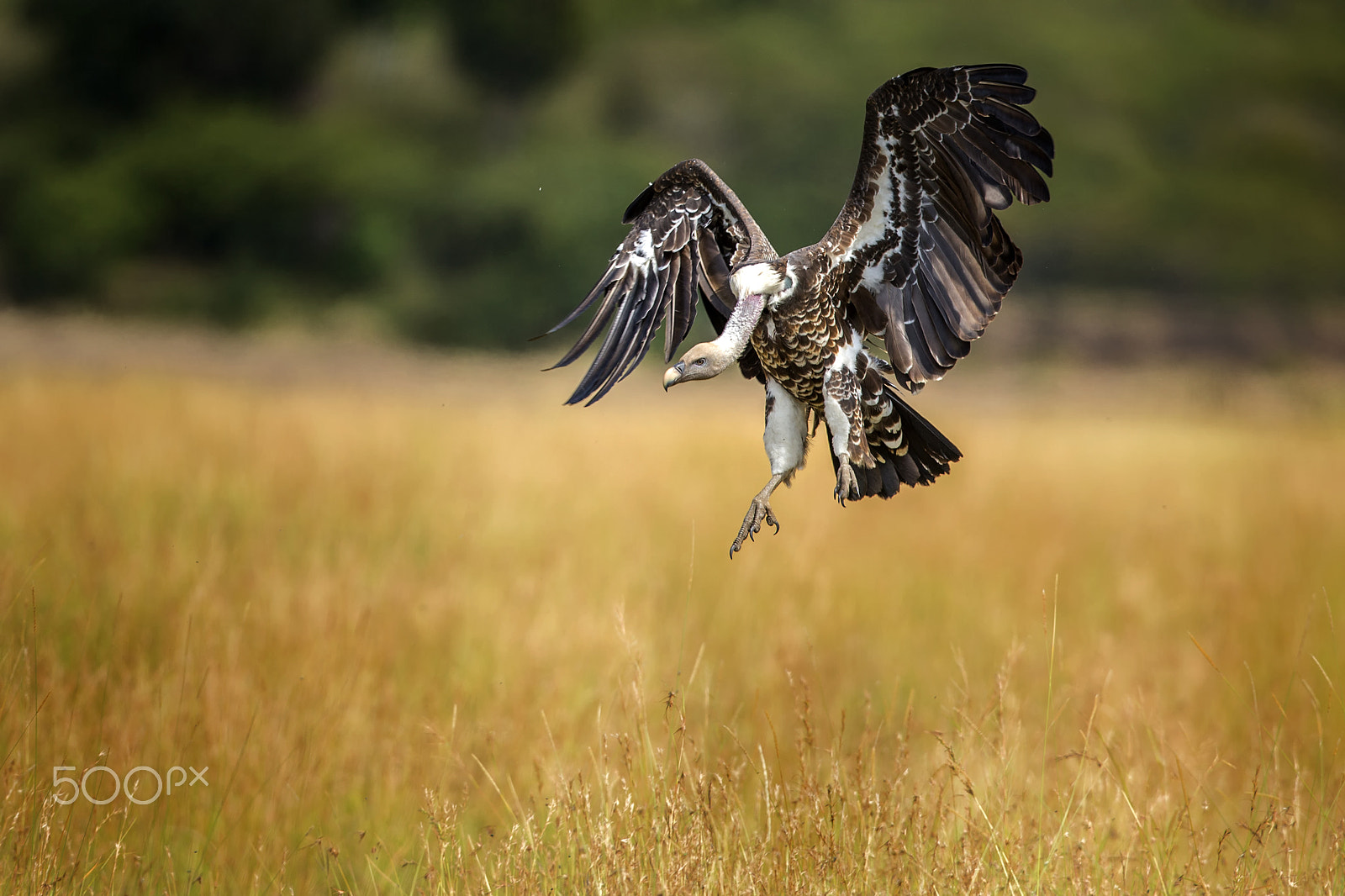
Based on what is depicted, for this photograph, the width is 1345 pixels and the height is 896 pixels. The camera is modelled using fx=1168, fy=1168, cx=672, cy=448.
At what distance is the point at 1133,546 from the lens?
8.41 m

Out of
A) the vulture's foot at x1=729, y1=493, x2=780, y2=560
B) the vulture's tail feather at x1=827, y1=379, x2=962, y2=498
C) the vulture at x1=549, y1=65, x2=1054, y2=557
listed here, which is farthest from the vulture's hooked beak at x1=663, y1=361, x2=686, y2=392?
the vulture's tail feather at x1=827, y1=379, x2=962, y2=498

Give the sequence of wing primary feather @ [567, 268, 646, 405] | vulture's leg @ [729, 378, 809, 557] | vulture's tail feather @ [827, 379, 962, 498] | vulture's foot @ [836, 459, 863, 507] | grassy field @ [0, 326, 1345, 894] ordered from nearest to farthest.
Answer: vulture's foot @ [836, 459, 863, 507] → wing primary feather @ [567, 268, 646, 405] → vulture's leg @ [729, 378, 809, 557] → vulture's tail feather @ [827, 379, 962, 498] → grassy field @ [0, 326, 1345, 894]

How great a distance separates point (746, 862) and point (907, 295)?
1680 millimetres

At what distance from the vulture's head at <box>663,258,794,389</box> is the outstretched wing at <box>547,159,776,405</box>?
1.86 ft

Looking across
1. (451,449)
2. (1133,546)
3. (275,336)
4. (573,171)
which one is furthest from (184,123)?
(1133,546)

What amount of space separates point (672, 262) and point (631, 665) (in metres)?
1.29

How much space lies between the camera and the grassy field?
350cm

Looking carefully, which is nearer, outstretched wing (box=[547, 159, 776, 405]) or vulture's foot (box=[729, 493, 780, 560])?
vulture's foot (box=[729, 493, 780, 560])

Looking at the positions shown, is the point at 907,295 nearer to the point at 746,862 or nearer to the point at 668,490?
the point at 746,862

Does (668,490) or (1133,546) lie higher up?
(1133,546)

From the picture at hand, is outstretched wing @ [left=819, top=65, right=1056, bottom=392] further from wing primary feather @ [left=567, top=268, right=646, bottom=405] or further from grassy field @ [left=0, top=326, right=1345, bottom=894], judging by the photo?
grassy field @ [left=0, top=326, right=1345, bottom=894]

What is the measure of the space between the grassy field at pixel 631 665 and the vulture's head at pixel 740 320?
100 cm

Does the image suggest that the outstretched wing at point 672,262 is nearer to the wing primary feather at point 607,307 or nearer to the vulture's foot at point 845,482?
the wing primary feather at point 607,307

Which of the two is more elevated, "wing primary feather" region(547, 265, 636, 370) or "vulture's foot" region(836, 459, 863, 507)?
"wing primary feather" region(547, 265, 636, 370)
